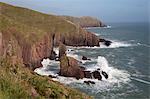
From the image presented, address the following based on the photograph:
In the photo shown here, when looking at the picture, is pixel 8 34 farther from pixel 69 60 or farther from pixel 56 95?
pixel 56 95

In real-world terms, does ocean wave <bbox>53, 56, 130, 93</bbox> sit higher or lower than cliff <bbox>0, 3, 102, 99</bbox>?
lower

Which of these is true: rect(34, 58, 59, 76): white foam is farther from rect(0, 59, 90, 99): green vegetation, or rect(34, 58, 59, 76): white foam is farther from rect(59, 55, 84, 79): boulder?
rect(0, 59, 90, 99): green vegetation

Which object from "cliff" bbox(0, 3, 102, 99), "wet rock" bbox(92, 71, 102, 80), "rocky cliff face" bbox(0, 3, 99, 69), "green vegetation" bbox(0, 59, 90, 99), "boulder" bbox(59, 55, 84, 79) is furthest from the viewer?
"rocky cliff face" bbox(0, 3, 99, 69)

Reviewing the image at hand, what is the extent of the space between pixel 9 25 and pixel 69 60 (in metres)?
20.5

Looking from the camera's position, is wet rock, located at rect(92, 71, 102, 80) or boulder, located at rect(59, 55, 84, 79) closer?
wet rock, located at rect(92, 71, 102, 80)

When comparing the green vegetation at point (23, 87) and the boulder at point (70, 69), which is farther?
the boulder at point (70, 69)

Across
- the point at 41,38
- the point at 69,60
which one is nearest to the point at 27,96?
the point at 69,60

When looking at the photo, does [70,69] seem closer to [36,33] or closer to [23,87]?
[36,33]

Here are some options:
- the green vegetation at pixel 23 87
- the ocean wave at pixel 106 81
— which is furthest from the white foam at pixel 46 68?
the green vegetation at pixel 23 87

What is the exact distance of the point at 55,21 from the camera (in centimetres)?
10231

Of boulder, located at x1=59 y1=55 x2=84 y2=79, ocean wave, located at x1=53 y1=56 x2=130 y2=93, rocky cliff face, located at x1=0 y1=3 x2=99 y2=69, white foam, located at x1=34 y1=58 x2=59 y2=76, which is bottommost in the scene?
ocean wave, located at x1=53 y1=56 x2=130 y2=93

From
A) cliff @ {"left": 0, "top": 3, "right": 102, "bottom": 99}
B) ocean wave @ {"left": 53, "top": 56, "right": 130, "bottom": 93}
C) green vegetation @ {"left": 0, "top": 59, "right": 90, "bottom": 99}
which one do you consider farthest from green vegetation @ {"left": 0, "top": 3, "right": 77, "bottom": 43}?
green vegetation @ {"left": 0, "top": 59, "right": 90, "bottom": 99}

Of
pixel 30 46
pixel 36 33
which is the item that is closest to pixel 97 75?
pixel 30 46

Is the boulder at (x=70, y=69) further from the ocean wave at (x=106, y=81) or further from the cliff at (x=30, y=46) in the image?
the cliff at (x=30, y=46)
